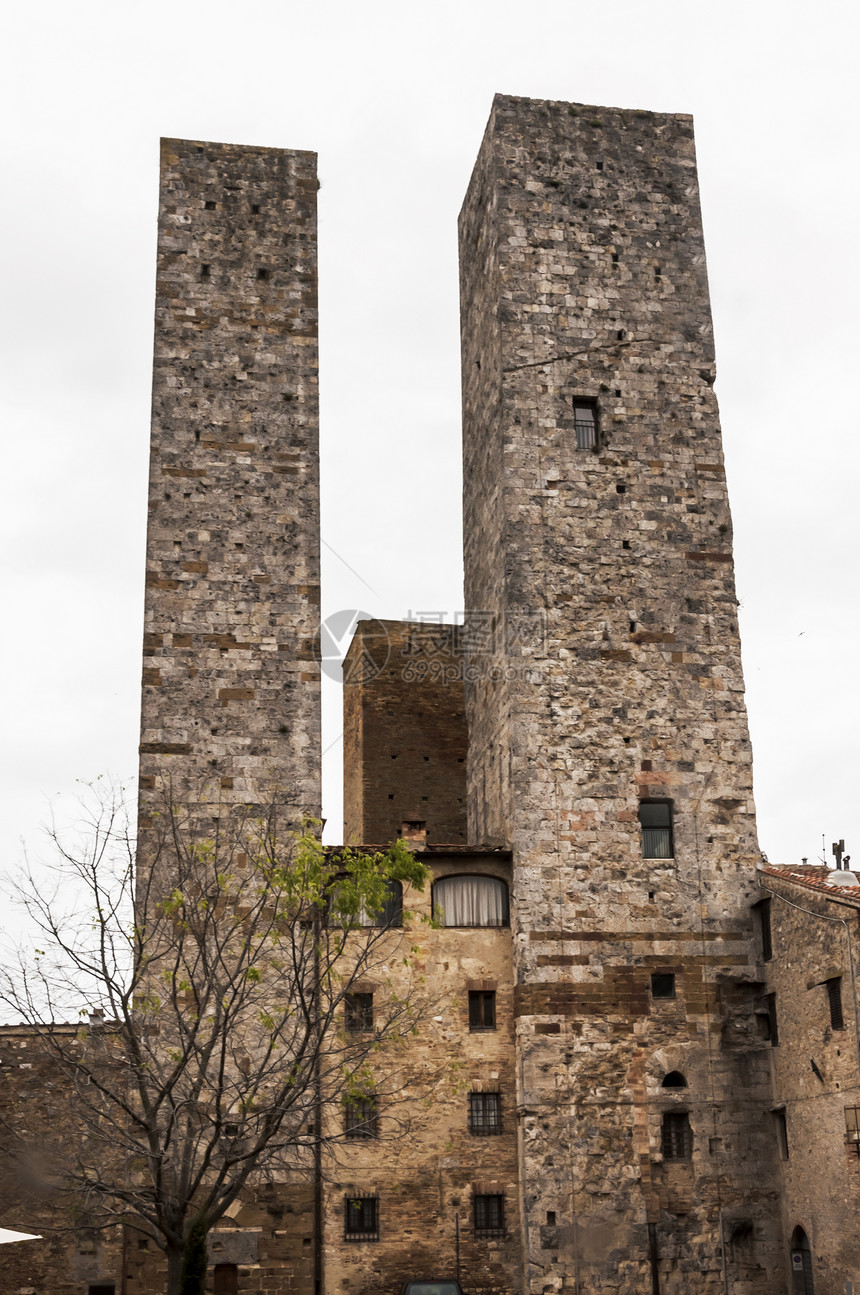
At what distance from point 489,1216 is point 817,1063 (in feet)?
18.1

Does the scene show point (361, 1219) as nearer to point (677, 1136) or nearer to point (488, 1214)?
point (488, 1214)

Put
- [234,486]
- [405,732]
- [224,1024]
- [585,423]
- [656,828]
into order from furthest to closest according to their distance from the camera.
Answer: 1. [405,732]
2. [585,423]
3. [234,486]
4. [656,828]
5. [224,1024]

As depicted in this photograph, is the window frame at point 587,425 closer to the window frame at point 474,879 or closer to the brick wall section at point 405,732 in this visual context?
the brick wall section at point 405,732

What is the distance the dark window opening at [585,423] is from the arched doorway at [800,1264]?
13.2 metres

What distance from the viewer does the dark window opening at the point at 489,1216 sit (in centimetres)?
2166

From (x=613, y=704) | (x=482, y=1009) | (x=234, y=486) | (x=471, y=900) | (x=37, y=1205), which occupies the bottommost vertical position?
(x=37, y=1205)

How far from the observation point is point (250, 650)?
23953 millimetres

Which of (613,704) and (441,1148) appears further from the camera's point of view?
(613,704)

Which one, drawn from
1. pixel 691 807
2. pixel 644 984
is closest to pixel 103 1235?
pixel 644 984

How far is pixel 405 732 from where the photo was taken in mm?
30422

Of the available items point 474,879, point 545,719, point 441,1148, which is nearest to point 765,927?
point 474,879

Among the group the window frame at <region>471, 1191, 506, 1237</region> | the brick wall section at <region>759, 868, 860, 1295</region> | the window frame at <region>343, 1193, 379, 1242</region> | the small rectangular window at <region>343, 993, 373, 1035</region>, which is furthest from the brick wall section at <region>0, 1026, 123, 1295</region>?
the brick wall section at <region>759, 868, 860, 1295</region>

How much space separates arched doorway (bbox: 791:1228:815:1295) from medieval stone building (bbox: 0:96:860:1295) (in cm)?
6

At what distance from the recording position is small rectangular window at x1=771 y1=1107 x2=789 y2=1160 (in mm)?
21797
